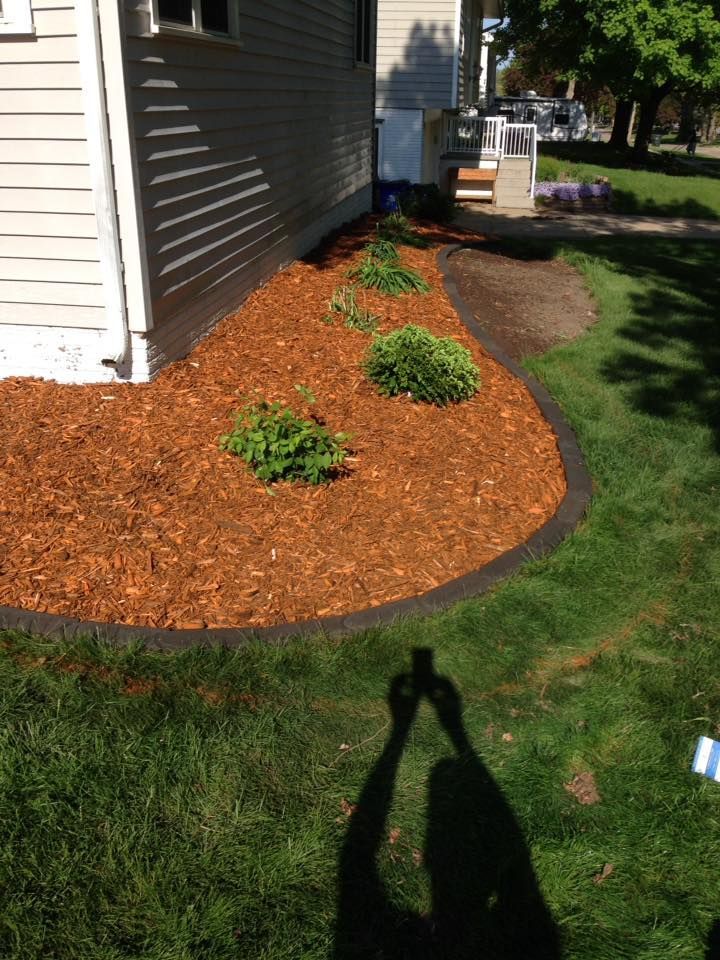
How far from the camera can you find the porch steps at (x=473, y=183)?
2164 centimetres

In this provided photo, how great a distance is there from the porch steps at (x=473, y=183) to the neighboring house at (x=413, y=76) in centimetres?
175

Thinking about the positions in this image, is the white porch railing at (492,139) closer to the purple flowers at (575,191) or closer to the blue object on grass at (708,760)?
the purple flowers at (575,191)

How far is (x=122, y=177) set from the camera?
5203 mm

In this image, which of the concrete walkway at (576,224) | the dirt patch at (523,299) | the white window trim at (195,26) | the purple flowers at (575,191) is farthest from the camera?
the purple flowers at (575,191)

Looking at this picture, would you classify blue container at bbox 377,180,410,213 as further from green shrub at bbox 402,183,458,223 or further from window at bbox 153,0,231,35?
window at bbox 153,0,231,35

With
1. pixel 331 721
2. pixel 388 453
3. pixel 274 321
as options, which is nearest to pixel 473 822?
pixel 331 721

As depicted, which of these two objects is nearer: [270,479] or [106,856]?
[106,856]

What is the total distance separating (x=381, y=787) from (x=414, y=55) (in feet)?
65.5

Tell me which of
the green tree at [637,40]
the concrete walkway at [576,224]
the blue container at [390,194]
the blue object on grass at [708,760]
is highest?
the green tree at [637,40]

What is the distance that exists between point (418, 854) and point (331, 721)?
27.0 inches

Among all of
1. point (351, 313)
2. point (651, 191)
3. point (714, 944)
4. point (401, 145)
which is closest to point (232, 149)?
point (351, 313)

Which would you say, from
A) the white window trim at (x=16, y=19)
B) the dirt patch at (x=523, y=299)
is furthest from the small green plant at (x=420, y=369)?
the white window trim at (x=16, y=19)

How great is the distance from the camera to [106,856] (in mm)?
2670

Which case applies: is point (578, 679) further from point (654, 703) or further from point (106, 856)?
point (106, 856)
